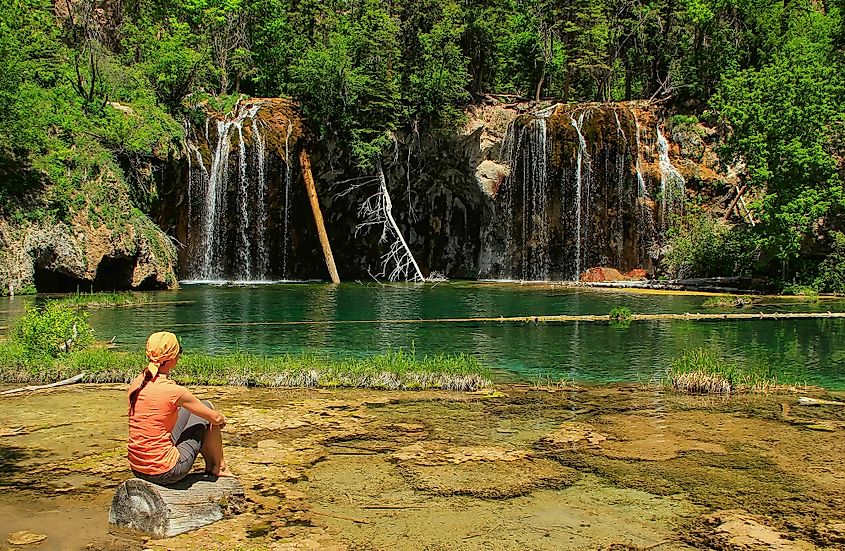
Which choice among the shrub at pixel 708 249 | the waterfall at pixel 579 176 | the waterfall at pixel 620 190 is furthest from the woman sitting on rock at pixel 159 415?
the waterfall at pixel 620 190

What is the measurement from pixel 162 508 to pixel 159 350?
114 centimetres

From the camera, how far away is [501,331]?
1859 cm

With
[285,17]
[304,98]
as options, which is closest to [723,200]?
[304,98]

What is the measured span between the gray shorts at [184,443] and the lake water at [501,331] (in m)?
7.47

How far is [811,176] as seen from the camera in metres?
28.2

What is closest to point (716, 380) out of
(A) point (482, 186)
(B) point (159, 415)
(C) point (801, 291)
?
(B) point (159, 415)

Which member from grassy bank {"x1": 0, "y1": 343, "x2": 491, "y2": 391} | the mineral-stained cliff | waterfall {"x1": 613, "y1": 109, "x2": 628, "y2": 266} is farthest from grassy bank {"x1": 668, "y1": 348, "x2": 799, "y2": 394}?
waterfall {"x1": 613, "y1": 109, "x2": 628, "y2": 266}

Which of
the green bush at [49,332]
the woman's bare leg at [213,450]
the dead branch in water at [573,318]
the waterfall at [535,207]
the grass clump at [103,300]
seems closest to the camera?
the woman's bare leg at [213,450]

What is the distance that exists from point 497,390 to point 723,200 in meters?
28.8

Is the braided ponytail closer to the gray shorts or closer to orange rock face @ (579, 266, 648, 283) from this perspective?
the gray shorts

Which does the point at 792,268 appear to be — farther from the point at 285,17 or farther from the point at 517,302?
the point at 285,17

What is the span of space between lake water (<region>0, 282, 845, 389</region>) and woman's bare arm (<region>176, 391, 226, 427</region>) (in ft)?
24.7

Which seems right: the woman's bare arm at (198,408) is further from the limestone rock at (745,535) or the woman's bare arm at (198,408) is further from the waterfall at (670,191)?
the waterfall at (670,191)

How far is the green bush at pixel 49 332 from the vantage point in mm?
12109
